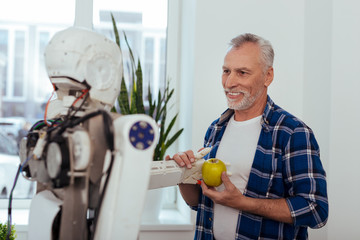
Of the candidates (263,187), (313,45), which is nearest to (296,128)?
(263,187)

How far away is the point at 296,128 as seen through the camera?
1.34 meters

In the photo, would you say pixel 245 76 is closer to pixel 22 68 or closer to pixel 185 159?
pixel 185 159

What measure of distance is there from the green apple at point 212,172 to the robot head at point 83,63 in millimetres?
518

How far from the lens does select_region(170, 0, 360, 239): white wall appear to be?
2037 millimetres

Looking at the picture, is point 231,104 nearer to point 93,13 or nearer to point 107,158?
point 107,158

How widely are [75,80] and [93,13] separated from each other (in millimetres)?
1850

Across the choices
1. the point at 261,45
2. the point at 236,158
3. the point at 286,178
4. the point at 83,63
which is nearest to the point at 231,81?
the point at 261,45

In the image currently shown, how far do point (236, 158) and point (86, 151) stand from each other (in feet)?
2.71

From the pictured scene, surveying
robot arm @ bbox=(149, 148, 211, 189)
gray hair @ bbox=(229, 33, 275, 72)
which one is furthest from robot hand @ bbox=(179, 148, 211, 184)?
gray hair @ bbox=(229, 33, 275, 72)

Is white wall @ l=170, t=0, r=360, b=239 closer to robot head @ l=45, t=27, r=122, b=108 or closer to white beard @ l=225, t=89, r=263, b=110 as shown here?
white beard @ l=225, t=89, r=263, b=110

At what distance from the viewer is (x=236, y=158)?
4.89 feet

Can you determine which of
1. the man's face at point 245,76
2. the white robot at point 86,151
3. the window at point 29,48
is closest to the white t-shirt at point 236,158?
the man's face at point 245,76

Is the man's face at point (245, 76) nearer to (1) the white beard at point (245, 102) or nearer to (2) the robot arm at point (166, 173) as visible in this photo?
(1) the white beard at point (245, 102)

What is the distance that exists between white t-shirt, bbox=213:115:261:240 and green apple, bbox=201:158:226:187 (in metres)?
0.15
